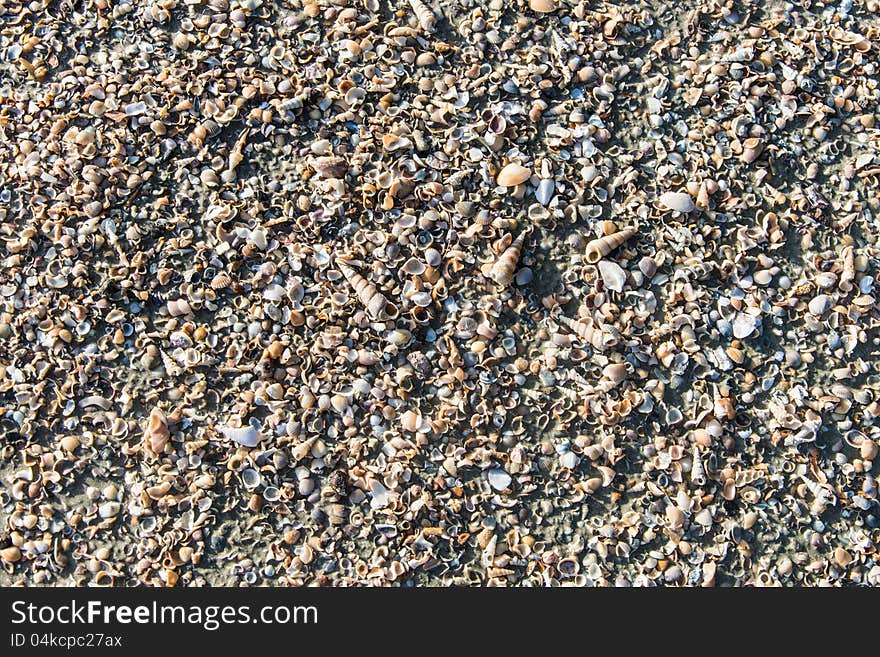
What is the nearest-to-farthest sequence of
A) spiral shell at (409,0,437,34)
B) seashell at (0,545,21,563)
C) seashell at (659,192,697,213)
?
seashell at (0,545,21,563)
seashell at (659,192,697,213)
spiral shell at (409,0,437,34)

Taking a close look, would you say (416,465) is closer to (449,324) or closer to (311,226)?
(449,324)

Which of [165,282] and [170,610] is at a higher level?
[165,282]

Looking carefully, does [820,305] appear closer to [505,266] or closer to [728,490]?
[728,490]

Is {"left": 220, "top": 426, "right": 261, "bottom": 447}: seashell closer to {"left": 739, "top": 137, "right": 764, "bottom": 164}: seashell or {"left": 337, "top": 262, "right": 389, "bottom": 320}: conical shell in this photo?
{"left": 337, "top": 262, "right": 389, "bottom": 320}: conical shell

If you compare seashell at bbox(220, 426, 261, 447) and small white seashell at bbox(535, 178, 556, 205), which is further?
small white seashell at bbox(535, 178, 556, 205)

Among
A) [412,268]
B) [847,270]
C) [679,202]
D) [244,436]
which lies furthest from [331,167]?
[847,270]

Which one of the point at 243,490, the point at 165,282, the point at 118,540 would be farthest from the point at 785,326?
the point at 118,540

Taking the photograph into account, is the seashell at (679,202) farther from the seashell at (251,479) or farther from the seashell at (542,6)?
the seashell at (251,479)

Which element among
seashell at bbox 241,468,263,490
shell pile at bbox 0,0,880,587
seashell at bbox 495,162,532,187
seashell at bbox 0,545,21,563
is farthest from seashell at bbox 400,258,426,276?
seashell at bbox 0,545,21,563

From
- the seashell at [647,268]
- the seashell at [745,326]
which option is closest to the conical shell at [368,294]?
the seashell at [647,268]
